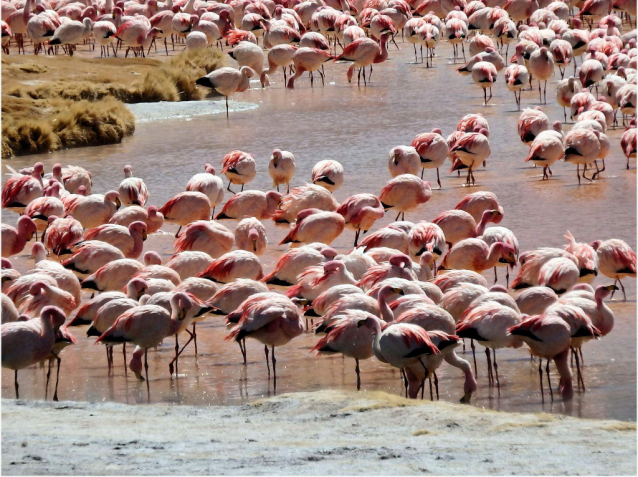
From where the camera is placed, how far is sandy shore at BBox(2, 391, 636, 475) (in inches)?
178

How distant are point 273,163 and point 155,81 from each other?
21.0 ft

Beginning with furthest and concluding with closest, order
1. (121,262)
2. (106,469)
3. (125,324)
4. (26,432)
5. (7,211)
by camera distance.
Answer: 1. (7,211)
2. (121,262)
3. (125,324)
4. (26,432)
5. (106,469)

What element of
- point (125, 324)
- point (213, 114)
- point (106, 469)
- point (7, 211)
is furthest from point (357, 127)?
point (106, 469)

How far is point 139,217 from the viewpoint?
9703 millimetres

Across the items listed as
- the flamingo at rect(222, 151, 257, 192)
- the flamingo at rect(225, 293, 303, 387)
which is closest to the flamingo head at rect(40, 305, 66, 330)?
the flamingo at rect(225, 293, 303, 387)

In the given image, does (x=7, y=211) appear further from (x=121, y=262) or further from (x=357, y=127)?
(x=357, y=127)

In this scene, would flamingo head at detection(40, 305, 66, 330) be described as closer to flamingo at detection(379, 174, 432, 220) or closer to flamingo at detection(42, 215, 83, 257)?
flamingo at detection(42, 215, 83, 257)

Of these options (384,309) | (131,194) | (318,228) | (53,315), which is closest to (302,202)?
(318,228)

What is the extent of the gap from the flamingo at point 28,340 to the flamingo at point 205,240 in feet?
7.89

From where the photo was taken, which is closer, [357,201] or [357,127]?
[357,201]

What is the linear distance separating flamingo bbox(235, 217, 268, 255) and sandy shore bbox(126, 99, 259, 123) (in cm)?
781

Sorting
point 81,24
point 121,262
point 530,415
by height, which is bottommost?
point 530,415

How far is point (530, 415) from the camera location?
542 centimetres

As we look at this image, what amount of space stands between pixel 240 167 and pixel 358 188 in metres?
1.28
